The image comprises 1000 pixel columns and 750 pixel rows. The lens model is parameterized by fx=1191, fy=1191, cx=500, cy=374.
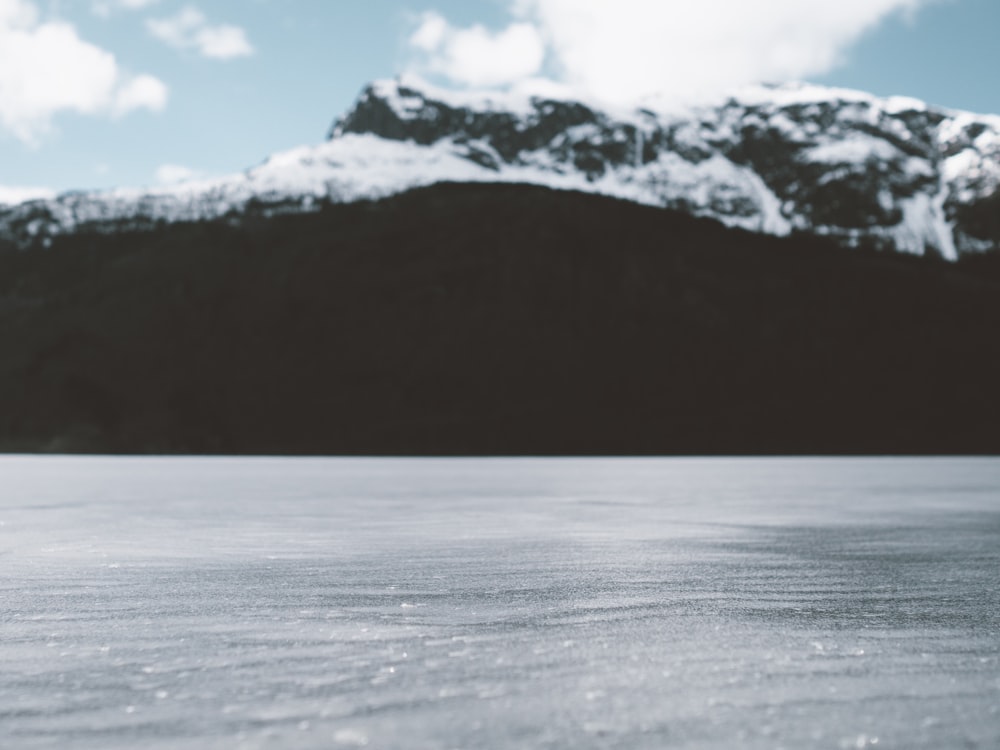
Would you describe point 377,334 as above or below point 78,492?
above

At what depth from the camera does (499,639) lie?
11.3 meters

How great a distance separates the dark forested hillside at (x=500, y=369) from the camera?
175000 mm

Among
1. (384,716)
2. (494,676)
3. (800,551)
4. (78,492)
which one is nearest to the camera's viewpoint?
(384,716)

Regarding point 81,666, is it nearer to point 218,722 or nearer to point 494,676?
point 218,722

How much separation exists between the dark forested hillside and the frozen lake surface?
15132 centimetres

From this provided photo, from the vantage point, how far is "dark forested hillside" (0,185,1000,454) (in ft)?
574

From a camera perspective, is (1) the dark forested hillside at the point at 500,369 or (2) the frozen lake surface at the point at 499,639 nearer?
(2) the frozen lake surface at the point at 499,639

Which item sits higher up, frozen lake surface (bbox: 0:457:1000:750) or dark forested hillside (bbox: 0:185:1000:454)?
dark forested hillside (bbox: 0:185:1000:454)

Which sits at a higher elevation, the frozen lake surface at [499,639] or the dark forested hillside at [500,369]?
the dark forested hillside at [500,369]

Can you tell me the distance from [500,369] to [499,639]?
173009mm

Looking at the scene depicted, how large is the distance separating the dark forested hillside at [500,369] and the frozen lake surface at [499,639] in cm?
15132

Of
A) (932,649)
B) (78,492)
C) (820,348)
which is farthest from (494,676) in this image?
(820,348)

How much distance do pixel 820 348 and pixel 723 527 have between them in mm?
172267

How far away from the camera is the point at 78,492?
155 ft
